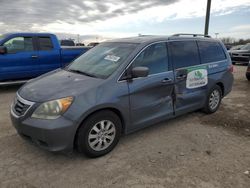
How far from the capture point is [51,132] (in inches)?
Answer: 128

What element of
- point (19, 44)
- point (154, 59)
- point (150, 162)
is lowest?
point (150, 162)

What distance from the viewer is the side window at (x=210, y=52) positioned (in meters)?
5.34

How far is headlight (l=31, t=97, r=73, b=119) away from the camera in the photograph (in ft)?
10.9

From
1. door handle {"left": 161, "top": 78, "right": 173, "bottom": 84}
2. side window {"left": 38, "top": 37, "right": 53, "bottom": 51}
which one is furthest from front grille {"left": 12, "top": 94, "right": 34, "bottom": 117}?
side window {"left": 38, "top": 37, "right": 53, "bottom": 51}

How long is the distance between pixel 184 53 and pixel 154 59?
2.76 ft

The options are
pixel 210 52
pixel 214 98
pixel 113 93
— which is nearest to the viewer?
pixel 113 93

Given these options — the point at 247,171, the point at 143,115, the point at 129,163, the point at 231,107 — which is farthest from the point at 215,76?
the point at 129,163

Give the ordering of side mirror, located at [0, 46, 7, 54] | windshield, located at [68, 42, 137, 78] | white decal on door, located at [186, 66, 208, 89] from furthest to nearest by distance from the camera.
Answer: side mirror, located at [0, 46, 7, 54] → white decal on door, located at [186, 66, 208, 89] → windshield, located at [68, 42, 137, 78]

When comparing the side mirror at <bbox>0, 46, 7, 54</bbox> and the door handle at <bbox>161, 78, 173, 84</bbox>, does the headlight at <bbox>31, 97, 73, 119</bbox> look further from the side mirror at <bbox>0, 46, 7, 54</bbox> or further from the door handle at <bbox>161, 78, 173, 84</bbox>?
the side mirror at <bbox>0, 46, 7, 54</bbox>

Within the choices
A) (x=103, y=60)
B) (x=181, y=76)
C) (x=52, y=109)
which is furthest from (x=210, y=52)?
(x=52, y=109)

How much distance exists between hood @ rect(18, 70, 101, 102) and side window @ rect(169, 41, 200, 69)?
5.47 feet

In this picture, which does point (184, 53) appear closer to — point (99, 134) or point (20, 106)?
point (99, 134)

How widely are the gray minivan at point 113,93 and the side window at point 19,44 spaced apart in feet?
13.8

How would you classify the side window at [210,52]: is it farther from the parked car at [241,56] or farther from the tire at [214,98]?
the parked car at [241,56]
